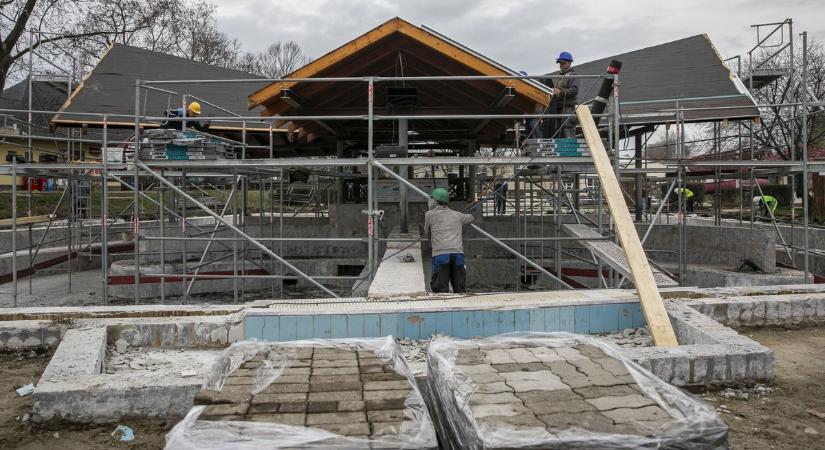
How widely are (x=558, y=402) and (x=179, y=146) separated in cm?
751

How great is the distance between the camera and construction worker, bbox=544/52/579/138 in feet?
30.0

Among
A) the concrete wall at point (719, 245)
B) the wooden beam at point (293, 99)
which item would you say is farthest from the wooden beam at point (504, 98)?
the concrete wall at point (719, 245)

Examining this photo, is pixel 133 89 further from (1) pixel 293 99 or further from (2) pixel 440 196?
(2) pixel 440 196

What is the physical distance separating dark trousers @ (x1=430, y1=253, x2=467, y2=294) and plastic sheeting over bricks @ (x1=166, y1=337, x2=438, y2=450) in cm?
451

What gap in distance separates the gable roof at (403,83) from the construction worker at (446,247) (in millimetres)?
2711

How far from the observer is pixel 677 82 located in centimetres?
1647

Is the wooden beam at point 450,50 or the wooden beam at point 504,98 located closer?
the wooden beam at point 450,50

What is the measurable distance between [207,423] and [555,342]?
7.34 ft

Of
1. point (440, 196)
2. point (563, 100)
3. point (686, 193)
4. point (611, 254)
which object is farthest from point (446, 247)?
point (686, 193)

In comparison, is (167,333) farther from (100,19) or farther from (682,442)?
(100,19)

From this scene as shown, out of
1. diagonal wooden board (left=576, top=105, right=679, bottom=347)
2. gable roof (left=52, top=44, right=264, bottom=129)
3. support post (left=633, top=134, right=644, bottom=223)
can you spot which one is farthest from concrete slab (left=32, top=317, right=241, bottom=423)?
gable roof (left=52, top=44, right=264, bottom=129)

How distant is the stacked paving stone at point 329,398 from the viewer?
8.41 ft

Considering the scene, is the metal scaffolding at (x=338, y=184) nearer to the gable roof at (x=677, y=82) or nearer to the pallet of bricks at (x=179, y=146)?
the pallet of bricks at (x=179, y=146)

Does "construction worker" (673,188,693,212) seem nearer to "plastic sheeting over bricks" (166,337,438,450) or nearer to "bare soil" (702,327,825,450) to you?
"bare soil" (702,327,825,450)
